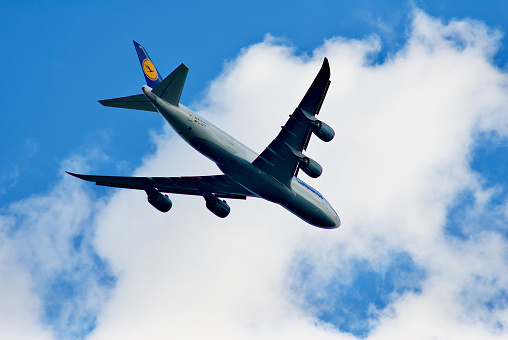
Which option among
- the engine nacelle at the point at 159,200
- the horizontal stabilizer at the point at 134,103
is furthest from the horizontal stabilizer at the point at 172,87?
the engine nacelle at the point at 159,200

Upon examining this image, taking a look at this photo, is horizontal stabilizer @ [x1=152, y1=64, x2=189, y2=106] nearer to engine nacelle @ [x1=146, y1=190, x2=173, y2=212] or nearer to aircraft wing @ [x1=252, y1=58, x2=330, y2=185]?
aircraft wing @ [x1=252, y1=58, x2=330, y2=185]

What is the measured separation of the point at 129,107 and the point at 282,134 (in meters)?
8.82

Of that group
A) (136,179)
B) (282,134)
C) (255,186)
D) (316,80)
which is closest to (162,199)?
(136,179)

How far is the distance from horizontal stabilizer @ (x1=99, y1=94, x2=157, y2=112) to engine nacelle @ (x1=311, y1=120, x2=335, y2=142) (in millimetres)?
9275

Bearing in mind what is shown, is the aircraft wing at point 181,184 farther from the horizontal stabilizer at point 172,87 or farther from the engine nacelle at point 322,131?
the engine nacelle at point 322,131

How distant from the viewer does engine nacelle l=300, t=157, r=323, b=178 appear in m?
37.9

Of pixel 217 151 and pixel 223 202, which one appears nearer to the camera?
pixel 217 151

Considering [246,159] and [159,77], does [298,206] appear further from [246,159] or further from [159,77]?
[159,77]

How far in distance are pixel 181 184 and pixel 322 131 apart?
13.2 m

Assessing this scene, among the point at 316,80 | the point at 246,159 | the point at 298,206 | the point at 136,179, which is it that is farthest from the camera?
the point at 136,179

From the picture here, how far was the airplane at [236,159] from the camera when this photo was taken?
116 feet

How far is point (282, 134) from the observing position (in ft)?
122

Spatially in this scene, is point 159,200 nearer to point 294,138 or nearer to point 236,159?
point 236,159

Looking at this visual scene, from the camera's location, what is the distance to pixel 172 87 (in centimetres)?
3509
